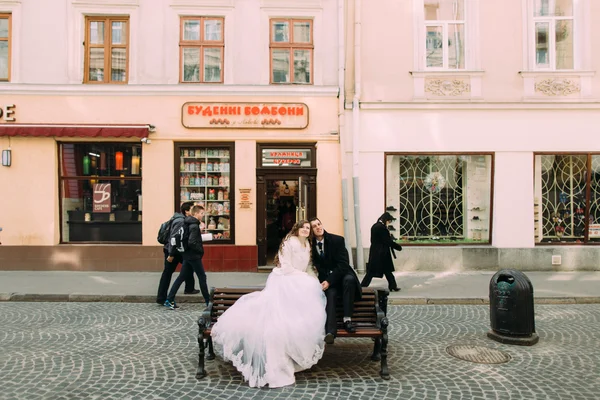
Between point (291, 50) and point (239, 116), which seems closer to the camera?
point (239, 116)

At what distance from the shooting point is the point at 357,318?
539 centimetres

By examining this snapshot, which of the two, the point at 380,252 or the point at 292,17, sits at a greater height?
the point at 292,17

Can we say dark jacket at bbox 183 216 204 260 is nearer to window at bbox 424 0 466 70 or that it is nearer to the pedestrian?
the pedestrian

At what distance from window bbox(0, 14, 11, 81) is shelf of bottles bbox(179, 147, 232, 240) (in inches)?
194

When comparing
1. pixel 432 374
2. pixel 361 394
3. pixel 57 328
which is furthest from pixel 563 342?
pixel 57 328

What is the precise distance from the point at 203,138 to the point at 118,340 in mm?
6572

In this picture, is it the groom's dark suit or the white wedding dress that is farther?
the groom's dark suit

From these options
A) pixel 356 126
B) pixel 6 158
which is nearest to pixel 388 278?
pixel 356 126

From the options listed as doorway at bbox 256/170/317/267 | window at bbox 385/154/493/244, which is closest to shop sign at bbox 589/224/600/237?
window at bbox 385/154/493/244

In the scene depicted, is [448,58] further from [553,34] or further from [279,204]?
[279,204]

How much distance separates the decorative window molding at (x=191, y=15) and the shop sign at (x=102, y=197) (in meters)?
3.24

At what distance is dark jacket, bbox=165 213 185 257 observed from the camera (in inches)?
324

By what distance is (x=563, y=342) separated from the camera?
619 cm

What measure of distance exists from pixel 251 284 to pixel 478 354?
5.57 meters
